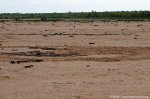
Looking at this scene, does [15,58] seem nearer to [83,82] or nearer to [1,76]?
[1,76]

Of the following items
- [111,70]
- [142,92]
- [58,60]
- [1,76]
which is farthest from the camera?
[58,60]

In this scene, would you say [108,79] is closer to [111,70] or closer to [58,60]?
[111,70]

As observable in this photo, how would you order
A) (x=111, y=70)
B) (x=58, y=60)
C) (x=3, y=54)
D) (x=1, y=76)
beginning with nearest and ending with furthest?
(x=1, y=76), (x=111, y=70), (x=58, y=60), (x=3, y=54)

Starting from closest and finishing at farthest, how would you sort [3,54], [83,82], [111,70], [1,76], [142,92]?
1. [142,92]
2. [83,82]
3. [1,76]
4. [111,70]
5. [3,54]

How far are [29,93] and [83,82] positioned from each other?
2016mm

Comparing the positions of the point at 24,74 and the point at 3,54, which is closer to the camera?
the point at 24,74

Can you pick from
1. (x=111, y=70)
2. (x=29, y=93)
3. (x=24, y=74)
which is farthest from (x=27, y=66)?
(x=29, y=93)

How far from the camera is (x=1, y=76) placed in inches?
527

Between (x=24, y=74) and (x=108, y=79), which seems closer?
(x=108, y=79)

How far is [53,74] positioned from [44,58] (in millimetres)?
4131

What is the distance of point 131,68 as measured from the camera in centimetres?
1491

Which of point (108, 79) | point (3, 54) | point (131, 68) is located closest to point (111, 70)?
point (131, 68)

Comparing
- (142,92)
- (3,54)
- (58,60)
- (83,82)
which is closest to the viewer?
(142,92)

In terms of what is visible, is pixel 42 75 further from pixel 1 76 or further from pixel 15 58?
pixel 15 58
